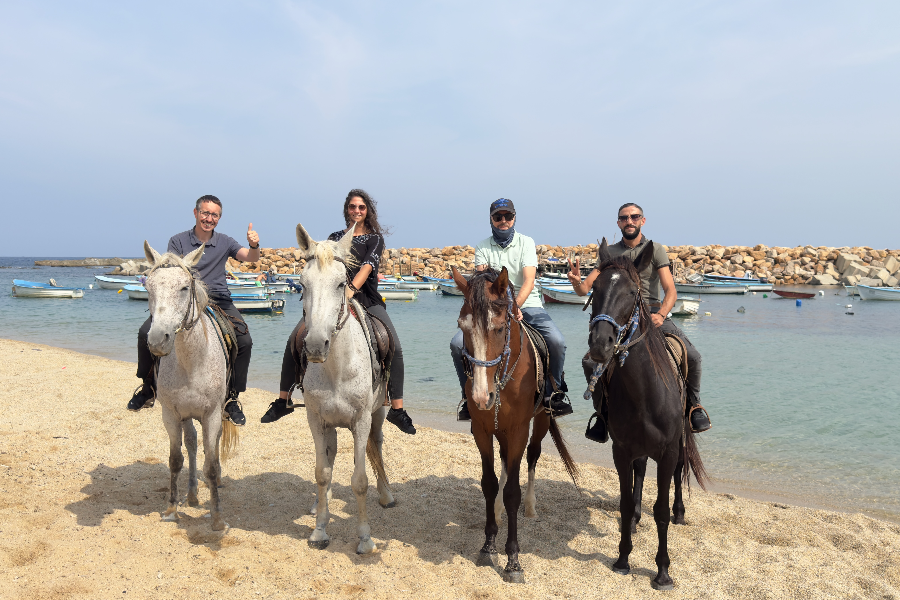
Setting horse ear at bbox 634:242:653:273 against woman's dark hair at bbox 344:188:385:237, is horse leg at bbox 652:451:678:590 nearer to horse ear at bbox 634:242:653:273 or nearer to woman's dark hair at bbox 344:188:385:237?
horse ear at bbox 634:242:653:273

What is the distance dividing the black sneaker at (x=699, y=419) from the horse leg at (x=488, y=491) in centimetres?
202

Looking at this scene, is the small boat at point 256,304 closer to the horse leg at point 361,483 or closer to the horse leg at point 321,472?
the horse leg at point 321,472

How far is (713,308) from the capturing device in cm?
3703

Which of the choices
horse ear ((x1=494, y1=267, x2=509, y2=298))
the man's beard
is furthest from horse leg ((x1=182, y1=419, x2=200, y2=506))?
the man's beard

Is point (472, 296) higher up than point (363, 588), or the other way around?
point (472, 296)

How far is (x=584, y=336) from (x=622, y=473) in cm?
1975

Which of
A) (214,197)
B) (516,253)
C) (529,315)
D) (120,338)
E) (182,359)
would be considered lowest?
(120,338)

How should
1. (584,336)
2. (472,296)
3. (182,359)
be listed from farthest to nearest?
(584,336), (182,359), (472,296)

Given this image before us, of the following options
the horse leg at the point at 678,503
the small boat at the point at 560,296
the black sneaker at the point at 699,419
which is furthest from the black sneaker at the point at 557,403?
the small boat at the point at 560,296

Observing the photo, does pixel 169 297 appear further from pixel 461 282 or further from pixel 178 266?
pixel 461 282

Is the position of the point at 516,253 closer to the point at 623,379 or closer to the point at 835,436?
the point at 623,379

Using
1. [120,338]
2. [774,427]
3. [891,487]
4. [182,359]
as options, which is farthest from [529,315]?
[120,338]

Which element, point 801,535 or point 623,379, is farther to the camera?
point 801,535

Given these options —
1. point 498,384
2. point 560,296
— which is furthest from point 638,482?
point 560,296
